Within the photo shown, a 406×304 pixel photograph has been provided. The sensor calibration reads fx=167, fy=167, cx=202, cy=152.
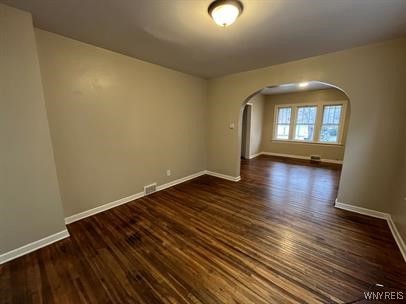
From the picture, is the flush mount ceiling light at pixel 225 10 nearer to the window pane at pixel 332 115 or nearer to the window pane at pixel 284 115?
the window pane at pixel 332 115

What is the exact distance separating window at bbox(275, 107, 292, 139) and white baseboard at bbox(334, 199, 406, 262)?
4378 mm

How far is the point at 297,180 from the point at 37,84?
497 cm

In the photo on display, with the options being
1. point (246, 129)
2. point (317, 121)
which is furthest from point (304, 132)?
point (246, 129)

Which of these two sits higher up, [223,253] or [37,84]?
[37,84]

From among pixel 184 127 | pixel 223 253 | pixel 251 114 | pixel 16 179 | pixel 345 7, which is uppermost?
pixel 345 7

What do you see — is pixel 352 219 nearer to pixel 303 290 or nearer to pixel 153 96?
pixel 303 290

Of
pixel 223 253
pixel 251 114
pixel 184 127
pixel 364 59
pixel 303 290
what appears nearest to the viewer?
pixel 303 290

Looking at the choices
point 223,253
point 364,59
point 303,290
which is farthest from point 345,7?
point 223,253

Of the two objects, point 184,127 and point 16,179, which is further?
point 184,127

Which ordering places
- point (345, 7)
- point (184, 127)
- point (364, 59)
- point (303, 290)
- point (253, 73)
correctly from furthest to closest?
point (184, 127), point (253, 73), point (364, 59), point (345, 7), point (303, 290)

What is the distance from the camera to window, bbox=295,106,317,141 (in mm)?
6143

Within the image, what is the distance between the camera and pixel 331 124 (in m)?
5.81

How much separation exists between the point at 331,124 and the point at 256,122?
251cm

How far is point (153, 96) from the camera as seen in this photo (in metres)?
3.24
